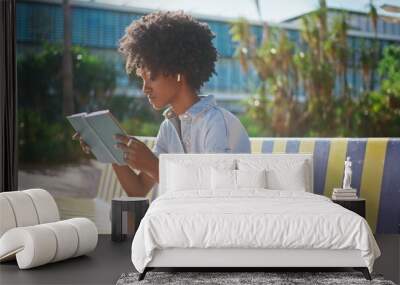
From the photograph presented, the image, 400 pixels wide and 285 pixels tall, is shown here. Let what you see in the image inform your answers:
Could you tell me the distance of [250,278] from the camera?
5238 millimetres

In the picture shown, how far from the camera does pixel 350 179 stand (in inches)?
289

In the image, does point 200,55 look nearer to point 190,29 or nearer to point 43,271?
point 190,29

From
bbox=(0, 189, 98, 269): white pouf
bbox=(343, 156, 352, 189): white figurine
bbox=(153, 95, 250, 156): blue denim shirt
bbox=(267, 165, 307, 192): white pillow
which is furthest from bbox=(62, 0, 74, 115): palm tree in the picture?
bbox=(343, 156, 352, 189): white figurine

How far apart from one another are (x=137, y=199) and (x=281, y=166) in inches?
57.4

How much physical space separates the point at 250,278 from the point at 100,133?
3.09 metres

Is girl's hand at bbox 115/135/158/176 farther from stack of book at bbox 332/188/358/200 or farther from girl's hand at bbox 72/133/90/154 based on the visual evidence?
stack of book at bbox 332/188/358/200

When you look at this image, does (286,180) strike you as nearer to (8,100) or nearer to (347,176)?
(347,176)

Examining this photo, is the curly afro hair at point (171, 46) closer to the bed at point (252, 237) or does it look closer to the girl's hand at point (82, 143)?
the girl's hand at point (82, 143)

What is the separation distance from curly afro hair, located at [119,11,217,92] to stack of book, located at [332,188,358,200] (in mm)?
1798

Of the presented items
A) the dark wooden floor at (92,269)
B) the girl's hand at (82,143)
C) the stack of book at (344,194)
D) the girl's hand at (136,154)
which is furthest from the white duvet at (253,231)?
the girl's hand at (82,143)

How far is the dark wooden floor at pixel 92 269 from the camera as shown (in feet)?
17.2

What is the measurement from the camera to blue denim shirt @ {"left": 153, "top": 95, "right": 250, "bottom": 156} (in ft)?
24.8

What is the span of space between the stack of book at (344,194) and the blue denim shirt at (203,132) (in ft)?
3.42

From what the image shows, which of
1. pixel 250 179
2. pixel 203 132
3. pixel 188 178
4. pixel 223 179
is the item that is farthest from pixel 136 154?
pixel 250 179
